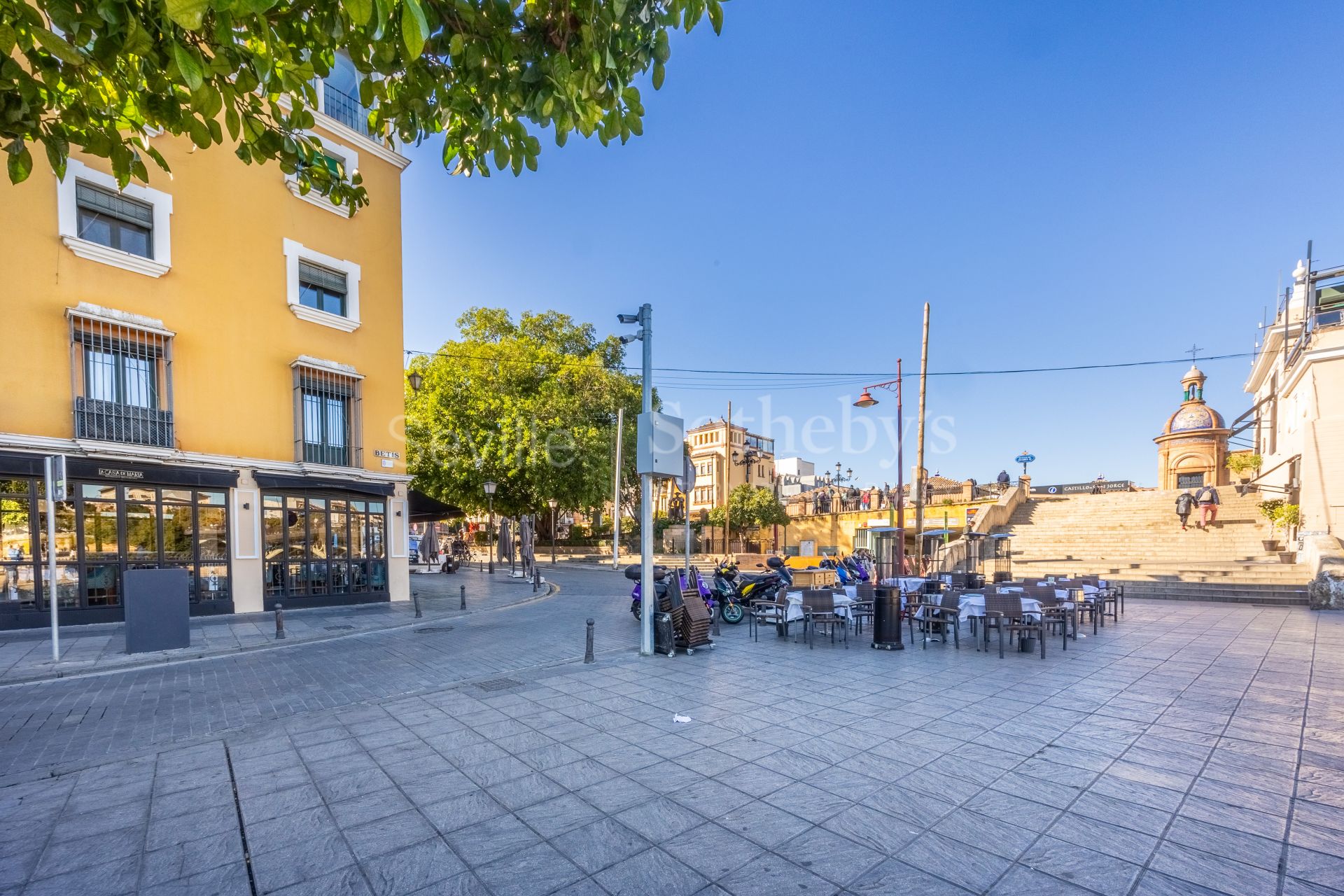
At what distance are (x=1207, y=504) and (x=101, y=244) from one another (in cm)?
3172

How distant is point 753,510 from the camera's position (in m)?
45.3

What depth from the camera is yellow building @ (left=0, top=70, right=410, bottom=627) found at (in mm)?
11047

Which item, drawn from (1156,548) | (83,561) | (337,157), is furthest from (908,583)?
(337,157)

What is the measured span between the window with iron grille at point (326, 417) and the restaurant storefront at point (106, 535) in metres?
1.90

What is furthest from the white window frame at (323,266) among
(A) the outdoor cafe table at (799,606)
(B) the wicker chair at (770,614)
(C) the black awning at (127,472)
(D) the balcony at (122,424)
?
(A) the outdoor cafe table at (799,606)

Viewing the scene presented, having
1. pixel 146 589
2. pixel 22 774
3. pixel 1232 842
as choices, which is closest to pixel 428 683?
pixel 22 774

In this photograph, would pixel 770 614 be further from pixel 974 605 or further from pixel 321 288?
pixel 321 288

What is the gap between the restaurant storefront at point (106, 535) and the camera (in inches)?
429

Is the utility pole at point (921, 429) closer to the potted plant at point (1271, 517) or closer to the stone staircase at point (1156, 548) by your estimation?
the stone staircase at point (1156, 548)

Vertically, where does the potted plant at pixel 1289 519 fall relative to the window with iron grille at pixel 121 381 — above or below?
below

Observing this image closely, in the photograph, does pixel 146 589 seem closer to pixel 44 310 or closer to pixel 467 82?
pixel 44 310

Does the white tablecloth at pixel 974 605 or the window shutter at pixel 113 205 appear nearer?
the white tablecloth at pixel 974 605

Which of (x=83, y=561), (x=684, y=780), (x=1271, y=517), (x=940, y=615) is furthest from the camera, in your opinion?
(x=1271, y=517)

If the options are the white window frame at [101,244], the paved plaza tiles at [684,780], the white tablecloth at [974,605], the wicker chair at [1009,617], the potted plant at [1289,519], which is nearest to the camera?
the paved plaza tiles at [684,780]
